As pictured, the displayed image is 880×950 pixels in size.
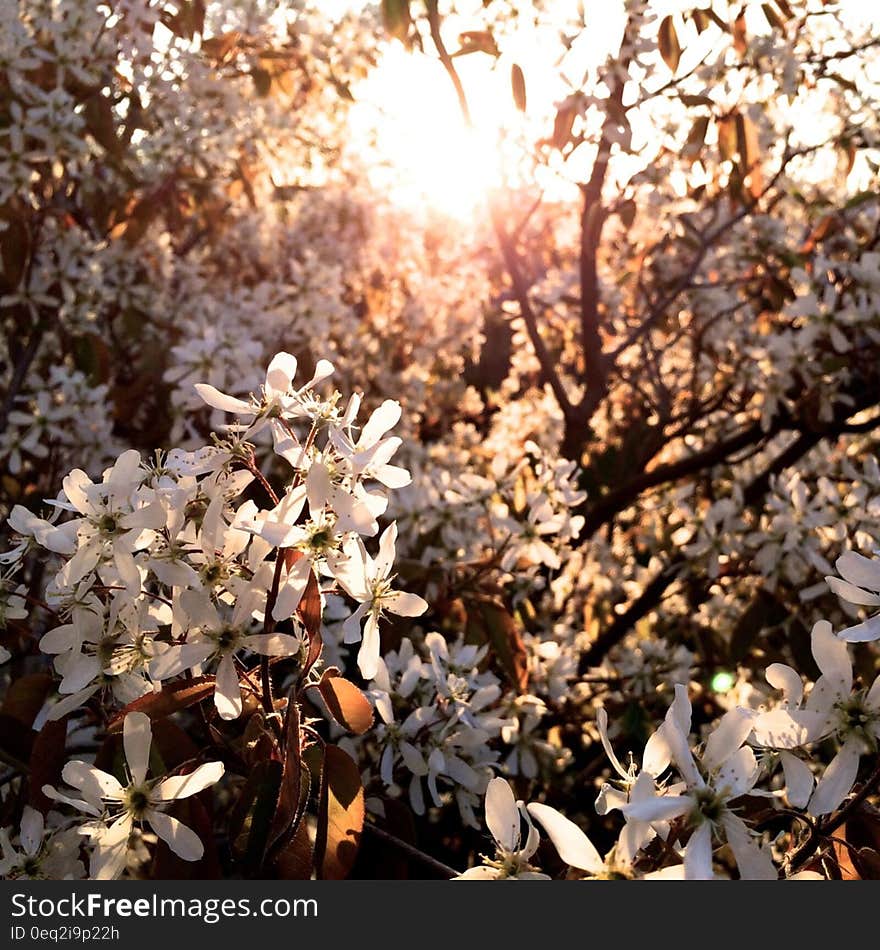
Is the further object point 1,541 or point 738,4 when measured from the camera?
point 738,4

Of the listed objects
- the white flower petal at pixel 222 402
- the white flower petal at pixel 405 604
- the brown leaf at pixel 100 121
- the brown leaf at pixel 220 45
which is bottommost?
the white flower petal at pixel 405 604

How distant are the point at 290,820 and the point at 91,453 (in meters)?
2.53

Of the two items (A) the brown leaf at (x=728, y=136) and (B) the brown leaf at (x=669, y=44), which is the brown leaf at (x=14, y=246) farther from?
(A) the brown leaf at (x=728, y=136)

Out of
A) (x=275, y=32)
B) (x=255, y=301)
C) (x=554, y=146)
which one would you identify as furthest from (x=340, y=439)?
(x=275, y=32)

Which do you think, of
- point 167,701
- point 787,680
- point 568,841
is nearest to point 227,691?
point 167,701

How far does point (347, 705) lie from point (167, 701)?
0.20 m

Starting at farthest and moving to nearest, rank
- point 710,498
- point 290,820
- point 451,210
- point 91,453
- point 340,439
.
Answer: point 451,210 → point 710,498 → point 91,453 → point 340,439 → point 290,820

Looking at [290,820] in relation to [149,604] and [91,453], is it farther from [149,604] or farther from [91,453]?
[91,453]

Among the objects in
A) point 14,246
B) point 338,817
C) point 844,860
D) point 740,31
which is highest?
point 740,31

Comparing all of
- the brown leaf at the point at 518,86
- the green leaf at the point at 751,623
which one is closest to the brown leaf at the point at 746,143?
the brown leaf at the point at 518,86

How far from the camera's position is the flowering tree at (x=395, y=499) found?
1086 millimetres

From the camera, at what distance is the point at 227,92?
13.5ft

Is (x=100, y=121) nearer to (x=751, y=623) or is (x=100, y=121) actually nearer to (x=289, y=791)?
(x=751, y=623)

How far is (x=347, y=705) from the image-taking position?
1137 mm
